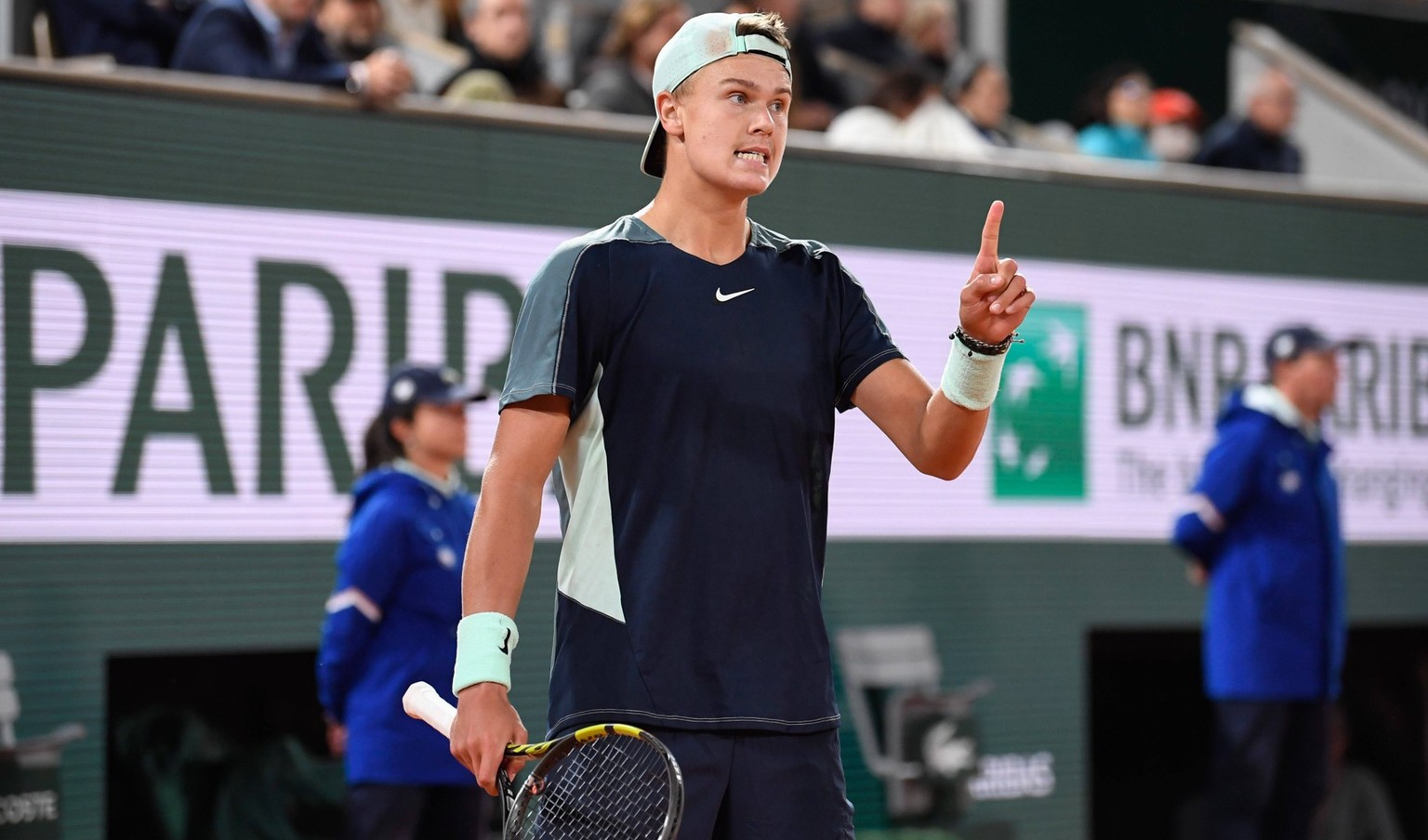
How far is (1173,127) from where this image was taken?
33.7ft

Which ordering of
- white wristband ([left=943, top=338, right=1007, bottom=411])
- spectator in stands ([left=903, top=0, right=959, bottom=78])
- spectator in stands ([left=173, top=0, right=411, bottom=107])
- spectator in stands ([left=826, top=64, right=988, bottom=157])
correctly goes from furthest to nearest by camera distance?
spectator in stands ([left=903, top=0, right=959, bottom=78]), spectator in stands ([left=826, top=64, right=988, bottom=157]), spectator in stands ([left=173, top=0, right=411, bottom=107]), white wristband ([left=943, top=338, right=1007, bottom=411])

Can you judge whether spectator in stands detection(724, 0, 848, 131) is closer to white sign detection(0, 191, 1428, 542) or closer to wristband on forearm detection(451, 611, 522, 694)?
white sign detection(0, 191, 1428, 542)

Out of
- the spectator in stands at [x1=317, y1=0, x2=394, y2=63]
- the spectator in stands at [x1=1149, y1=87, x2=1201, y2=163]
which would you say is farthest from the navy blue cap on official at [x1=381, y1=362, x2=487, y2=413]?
the spectator in stands at [x1=1149, y1=87, x2=1201, y2=163]

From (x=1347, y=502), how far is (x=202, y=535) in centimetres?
503

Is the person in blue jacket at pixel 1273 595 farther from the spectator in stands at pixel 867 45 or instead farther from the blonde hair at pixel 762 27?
the blonde hair at pixel 762 27

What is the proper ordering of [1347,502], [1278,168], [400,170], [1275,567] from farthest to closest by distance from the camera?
[1278,168] → [1347,502] → [1275,567] → [400,170]

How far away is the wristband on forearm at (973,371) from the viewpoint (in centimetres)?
274

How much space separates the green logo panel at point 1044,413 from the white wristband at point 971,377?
15.3 feet

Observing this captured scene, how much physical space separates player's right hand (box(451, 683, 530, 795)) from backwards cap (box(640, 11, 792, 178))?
1.01 metres

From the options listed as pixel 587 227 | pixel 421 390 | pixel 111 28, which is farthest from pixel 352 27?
pixel 421 390

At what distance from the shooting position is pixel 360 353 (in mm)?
6223

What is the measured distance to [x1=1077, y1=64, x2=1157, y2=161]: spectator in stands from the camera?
952cm

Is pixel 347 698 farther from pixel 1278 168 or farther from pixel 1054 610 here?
pixel 1278 168

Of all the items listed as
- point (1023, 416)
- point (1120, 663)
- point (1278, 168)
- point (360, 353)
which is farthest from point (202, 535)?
point (1278, 168)
